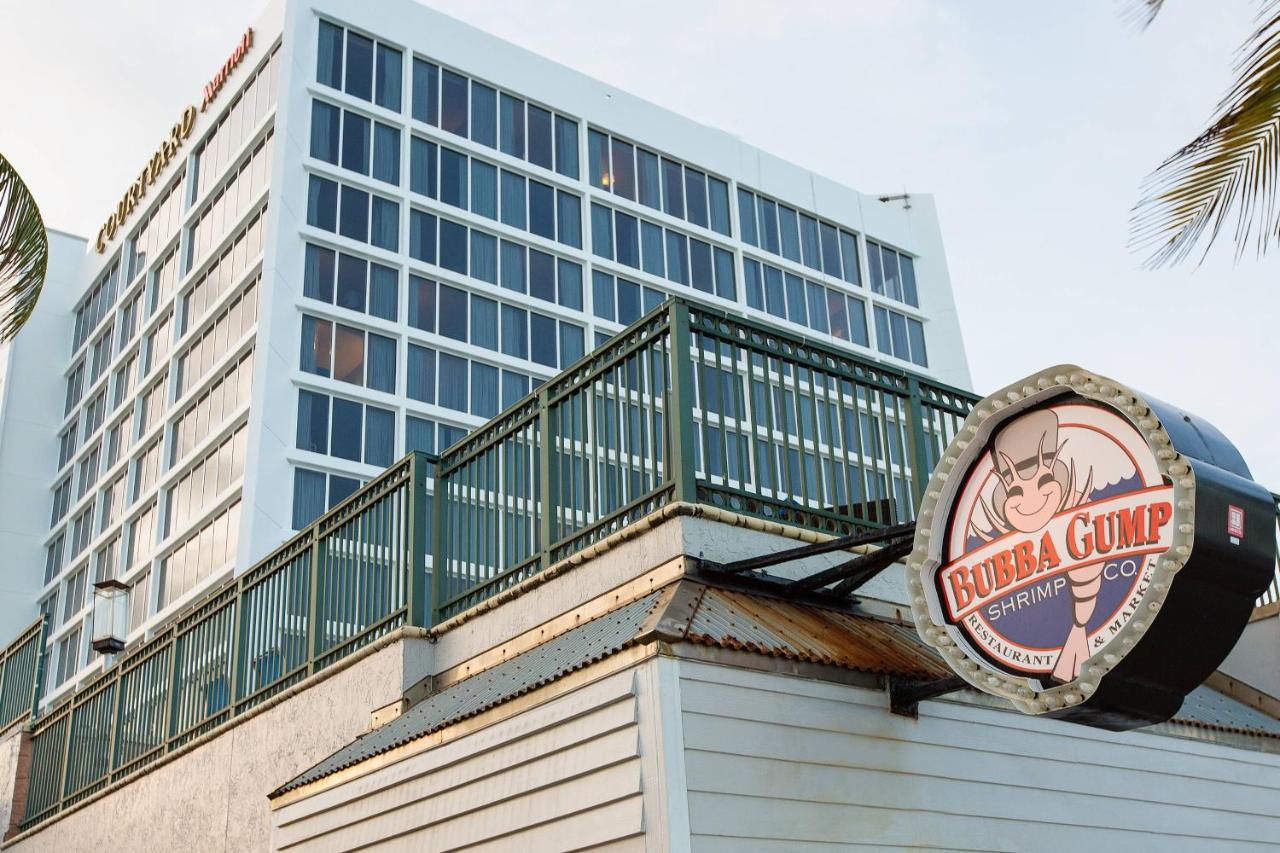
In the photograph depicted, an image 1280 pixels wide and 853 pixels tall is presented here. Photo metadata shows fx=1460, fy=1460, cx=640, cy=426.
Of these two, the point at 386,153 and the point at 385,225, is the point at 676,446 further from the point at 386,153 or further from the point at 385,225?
the point at 386,153

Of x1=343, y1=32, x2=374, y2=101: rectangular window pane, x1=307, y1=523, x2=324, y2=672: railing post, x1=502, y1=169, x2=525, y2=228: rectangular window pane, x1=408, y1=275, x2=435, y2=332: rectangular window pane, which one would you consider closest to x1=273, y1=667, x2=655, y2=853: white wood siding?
x1=307, y1=523, x2=324, y2=672: railing post

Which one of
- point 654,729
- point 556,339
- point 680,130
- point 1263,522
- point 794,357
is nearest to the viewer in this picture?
point 1263,522

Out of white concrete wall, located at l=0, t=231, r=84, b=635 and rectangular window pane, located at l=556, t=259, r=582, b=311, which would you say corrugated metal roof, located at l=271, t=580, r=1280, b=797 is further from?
white concrete wall, located at l=0, t=231, r=84, b=635

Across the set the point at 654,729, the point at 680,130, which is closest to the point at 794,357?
the point at 654,729

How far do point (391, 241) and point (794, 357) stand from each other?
134 ft

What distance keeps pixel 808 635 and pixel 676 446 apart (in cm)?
146

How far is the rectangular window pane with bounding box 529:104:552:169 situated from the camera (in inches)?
2147

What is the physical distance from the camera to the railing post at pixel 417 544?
11.8 meters

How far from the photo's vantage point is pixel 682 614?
332 inches

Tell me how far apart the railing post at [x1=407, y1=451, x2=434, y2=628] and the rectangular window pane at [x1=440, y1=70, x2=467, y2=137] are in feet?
137

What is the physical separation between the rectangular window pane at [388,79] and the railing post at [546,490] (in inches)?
1662

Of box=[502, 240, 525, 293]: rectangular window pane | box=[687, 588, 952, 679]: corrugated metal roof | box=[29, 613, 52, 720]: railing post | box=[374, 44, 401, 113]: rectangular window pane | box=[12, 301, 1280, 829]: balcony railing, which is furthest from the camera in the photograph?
box=[502, 240, 525, 293]: rectangular window pane

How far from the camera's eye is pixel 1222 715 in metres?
11.4

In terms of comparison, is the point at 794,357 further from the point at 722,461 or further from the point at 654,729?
the point at 654,729
